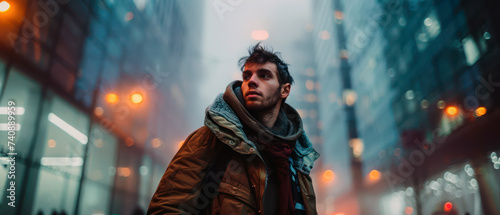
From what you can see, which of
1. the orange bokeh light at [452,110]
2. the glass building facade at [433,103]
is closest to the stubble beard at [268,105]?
the glass building facade at [433,103]

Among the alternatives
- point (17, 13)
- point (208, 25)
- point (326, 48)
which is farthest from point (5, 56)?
point (326, 48)

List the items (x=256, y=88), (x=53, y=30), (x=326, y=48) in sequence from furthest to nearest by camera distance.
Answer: (x=326, y=48)
(x=53, y=30)
(x=256, y=88)

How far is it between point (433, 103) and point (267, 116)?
6751mm

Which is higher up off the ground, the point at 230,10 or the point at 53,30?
the point at 230,10

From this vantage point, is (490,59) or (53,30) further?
(53,30)

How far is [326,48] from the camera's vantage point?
27.8 metres

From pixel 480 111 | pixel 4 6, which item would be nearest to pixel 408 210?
pixel 480 111

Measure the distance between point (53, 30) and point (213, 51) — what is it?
18.3ft

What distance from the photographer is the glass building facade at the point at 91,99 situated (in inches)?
194

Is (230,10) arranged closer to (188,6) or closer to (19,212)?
(188,6)

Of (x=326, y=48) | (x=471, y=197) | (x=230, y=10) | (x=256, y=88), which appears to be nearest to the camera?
(x=256, y=88)

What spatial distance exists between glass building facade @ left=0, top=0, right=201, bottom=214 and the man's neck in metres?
4.22

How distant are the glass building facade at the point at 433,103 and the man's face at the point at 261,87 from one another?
4.88 metres

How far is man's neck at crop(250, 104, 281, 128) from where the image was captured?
199cm
